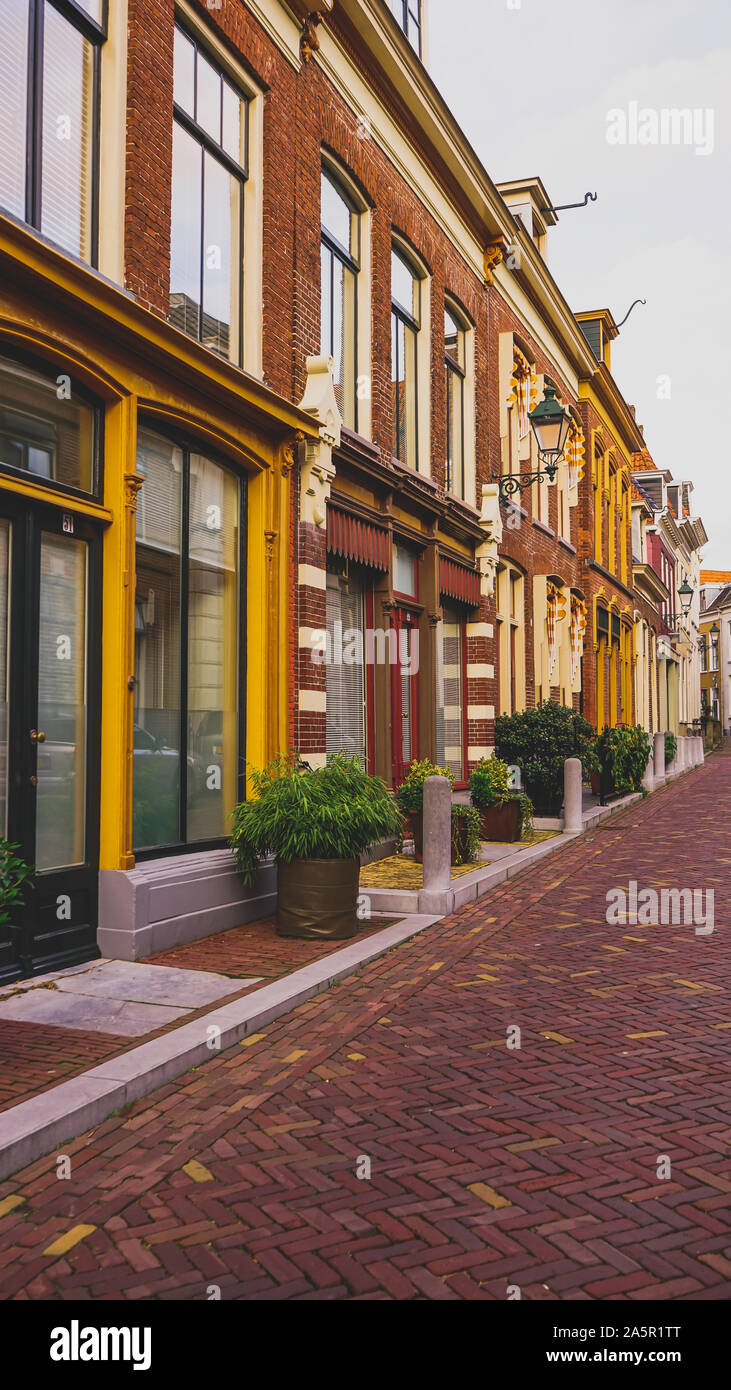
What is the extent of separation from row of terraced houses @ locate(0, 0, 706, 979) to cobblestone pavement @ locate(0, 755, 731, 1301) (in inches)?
87.1

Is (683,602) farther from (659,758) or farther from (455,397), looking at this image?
(455,397)

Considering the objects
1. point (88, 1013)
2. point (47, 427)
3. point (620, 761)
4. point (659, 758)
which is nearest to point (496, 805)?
point (620, 761)

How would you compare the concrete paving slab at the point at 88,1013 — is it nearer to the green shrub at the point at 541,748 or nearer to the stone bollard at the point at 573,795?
the stone bollard at the point at 573,795

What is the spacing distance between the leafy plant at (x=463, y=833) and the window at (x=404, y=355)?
448 centimetres

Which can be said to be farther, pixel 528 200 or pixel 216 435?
pixel 528 200

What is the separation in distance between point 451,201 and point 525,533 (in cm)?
601

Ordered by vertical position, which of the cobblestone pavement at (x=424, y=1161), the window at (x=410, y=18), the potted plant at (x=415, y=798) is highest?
the window at (x=410, y=18)

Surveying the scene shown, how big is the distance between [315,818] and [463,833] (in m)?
3.81

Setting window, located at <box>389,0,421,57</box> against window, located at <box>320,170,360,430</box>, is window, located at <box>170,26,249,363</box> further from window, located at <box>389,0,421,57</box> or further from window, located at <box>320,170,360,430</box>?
window, located at <box>389,0,421,57</box>

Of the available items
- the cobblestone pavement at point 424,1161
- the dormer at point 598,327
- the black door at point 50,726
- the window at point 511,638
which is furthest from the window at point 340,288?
the dormer at point 598,327

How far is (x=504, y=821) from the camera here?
1292 centimetres

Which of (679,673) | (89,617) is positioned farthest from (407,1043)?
(679,673)

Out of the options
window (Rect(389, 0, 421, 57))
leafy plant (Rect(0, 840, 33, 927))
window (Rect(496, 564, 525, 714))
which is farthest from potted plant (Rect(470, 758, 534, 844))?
window (Rect(389, 0, 421, 57))

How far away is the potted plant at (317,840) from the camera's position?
23.9 feet
